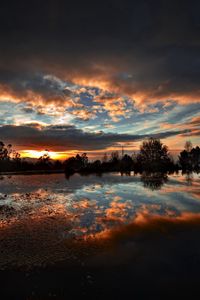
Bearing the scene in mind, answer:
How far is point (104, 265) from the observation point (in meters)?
9.52

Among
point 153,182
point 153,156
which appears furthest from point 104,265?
point 153,156

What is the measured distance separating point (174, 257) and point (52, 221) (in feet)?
28.3

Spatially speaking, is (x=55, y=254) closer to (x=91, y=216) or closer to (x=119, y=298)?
(x=119, y=298)

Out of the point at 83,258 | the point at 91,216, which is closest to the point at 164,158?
the point at 91,216

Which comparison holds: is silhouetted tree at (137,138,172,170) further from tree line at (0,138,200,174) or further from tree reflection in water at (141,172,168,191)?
tree reflection in water at (141,172,168,191)

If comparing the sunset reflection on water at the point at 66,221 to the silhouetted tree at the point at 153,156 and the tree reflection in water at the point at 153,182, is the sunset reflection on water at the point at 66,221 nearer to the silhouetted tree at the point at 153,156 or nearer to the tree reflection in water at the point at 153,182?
the tree reflection in water at the point at 153,182

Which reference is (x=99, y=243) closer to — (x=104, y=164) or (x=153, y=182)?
(x=153, y=182)

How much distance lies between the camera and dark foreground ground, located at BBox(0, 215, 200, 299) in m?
7.64

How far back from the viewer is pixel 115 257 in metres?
10.4

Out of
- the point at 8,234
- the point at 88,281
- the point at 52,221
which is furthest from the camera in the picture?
the point at 52,221

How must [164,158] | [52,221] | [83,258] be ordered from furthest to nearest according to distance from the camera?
[164,158]
[52,221]
[83,258]

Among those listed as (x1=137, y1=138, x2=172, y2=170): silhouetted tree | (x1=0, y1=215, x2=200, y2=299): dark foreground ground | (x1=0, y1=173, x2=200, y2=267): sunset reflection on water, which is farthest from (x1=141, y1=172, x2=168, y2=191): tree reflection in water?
(x1=137, y1=138, x2=172, y2=170): silhouetted tree

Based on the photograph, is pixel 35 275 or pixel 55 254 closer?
pixel 35 275

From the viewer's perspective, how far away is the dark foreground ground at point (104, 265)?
764 centimetres
